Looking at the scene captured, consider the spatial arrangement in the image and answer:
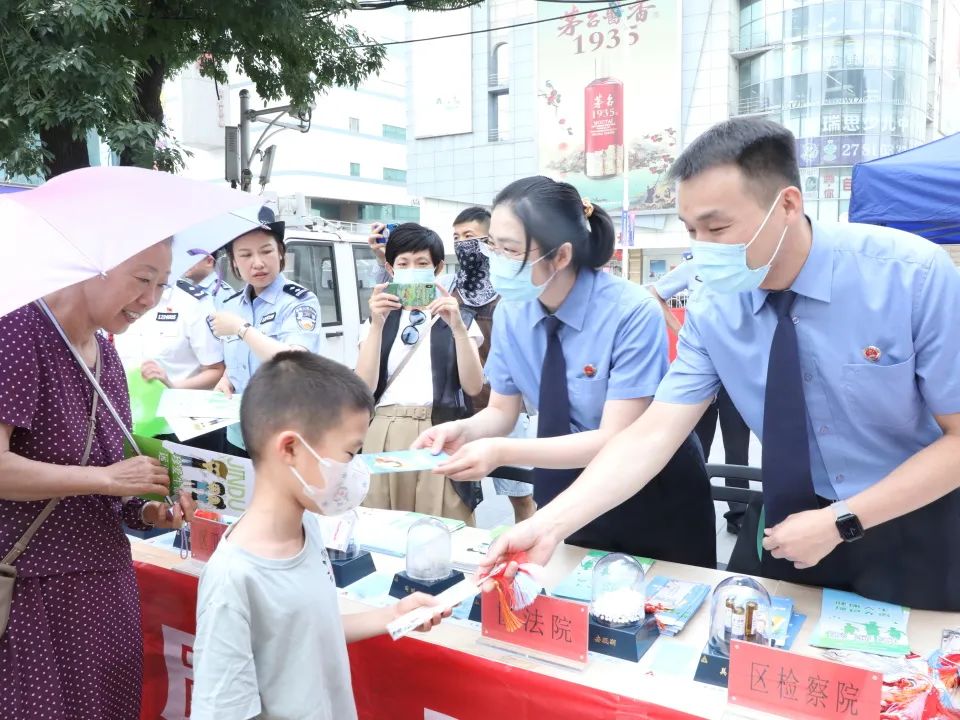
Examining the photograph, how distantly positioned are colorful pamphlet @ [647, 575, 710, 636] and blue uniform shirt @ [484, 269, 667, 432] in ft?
1.56

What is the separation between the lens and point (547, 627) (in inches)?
52.2

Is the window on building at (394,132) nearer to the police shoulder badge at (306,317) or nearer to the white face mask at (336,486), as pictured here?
the police shoulder badge at (306,317)

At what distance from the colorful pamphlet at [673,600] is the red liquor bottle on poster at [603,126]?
2785 cm

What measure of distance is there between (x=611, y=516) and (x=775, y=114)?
25434 millimetres

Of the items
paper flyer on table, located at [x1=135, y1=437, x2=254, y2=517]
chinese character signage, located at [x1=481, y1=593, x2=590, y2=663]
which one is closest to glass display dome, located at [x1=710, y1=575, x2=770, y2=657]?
chinese character signage, located at [x1=481, y1=593, x2=590, y2=663]

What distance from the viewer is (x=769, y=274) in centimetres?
147

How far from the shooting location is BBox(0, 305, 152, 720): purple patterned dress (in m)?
1.34

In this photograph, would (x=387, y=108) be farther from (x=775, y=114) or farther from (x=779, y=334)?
(x=779, y=334)

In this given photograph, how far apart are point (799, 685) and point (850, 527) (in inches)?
12.6

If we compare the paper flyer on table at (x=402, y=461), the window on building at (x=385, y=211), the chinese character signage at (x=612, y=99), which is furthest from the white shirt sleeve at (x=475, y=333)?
the window on building at (x=385, y=211)

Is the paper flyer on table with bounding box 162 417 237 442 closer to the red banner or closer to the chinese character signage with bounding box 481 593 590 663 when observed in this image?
the red banner

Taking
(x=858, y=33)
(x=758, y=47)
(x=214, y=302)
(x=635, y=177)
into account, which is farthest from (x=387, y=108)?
(x=214, y=302)

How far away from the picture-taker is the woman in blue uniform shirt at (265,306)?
9.70ft

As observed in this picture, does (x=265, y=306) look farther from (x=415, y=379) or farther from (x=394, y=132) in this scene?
(x=394, y=132)
